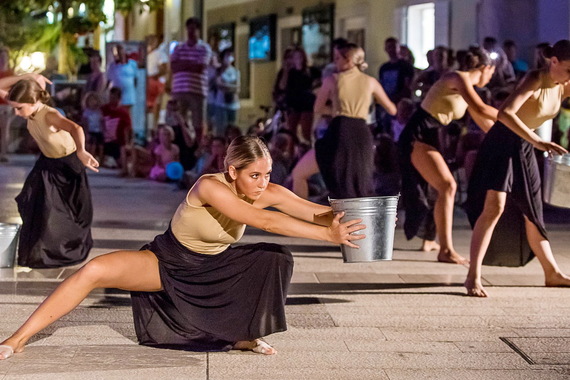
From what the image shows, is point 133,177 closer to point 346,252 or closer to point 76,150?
point 76,150

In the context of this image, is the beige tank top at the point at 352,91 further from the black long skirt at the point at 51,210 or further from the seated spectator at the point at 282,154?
the seated spectator at the point at 282,154

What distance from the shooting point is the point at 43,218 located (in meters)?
9.91

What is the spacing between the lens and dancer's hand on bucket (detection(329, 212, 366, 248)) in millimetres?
5863

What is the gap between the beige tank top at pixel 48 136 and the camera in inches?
364

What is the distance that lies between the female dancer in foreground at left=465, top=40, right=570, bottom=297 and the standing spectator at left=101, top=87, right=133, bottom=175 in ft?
45.8

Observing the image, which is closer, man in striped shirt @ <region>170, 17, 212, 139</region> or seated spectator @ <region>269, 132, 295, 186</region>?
seated spectator @ <region>269, 132, 295, 186</region>

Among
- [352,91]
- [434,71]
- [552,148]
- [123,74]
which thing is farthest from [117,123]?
[552,148]

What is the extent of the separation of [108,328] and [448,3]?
14522 millimetres

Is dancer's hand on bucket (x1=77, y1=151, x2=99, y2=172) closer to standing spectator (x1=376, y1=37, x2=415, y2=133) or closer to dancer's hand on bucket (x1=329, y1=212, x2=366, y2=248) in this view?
dancer's hand on bucket (x1=329, y1=212, x2=366, y2=248)

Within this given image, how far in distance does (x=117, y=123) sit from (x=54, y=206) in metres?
12.9

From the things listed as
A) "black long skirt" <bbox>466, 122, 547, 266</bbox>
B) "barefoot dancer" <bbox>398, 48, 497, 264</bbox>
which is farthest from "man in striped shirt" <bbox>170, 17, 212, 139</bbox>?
"black long skirt" <bbox>466, 122, 547, 266</bbox>

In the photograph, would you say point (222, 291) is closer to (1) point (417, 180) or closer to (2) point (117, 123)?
(1) point (417, 180)

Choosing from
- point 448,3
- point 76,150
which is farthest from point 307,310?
point 448,3

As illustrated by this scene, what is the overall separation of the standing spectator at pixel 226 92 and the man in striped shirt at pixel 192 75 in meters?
0.31
